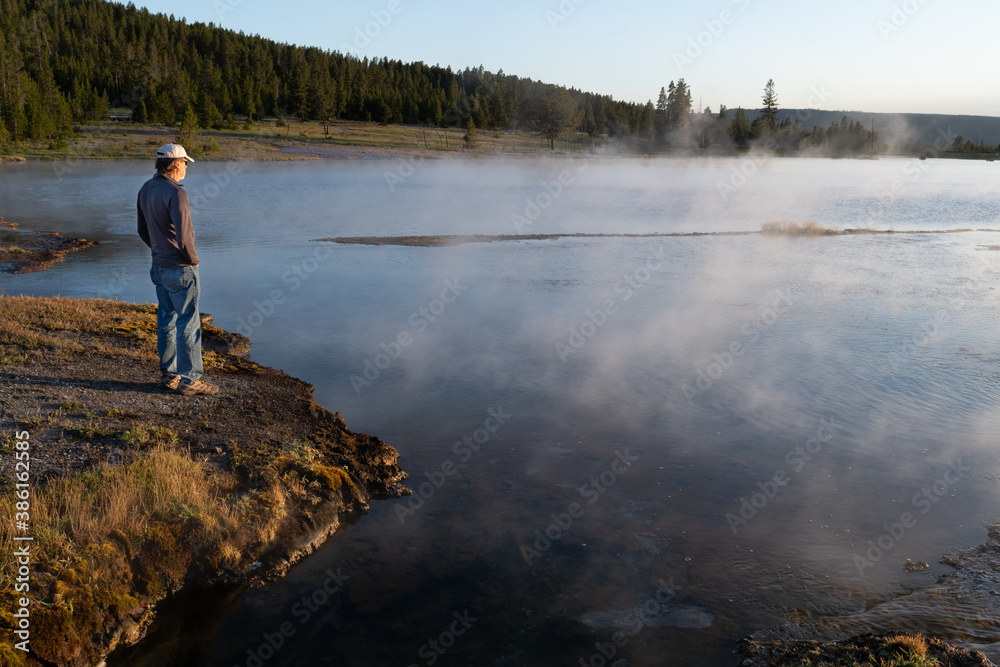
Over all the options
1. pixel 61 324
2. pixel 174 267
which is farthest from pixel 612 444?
pixel 61 324

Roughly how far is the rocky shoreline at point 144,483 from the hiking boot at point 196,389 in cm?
19

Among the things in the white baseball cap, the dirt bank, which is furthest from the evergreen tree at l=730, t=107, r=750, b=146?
the white baseball cap

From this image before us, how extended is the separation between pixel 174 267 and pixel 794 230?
25220 millimetres

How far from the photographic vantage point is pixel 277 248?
22359 millimetres

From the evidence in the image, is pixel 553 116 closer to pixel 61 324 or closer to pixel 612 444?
pixel 61 324

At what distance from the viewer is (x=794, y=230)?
28.0 m

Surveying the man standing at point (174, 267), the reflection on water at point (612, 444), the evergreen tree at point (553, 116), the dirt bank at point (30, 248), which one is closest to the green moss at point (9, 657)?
the reflection on water at point (612, 444)

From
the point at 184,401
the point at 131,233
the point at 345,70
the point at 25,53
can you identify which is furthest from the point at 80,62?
the point at 184,401

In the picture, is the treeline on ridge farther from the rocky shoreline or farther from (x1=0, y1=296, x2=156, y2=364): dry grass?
the rocky shoreline

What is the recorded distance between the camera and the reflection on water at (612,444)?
5.40m

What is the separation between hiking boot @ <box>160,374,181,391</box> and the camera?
8203 mm

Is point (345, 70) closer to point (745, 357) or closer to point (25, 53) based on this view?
point (25, 53)

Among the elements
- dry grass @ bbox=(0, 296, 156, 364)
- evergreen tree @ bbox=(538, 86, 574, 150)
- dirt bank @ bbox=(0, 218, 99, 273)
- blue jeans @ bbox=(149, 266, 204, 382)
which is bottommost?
dirt bank @ bbox=(0, 218, 99, 273)

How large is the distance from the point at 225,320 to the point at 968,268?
2015 centimetres
